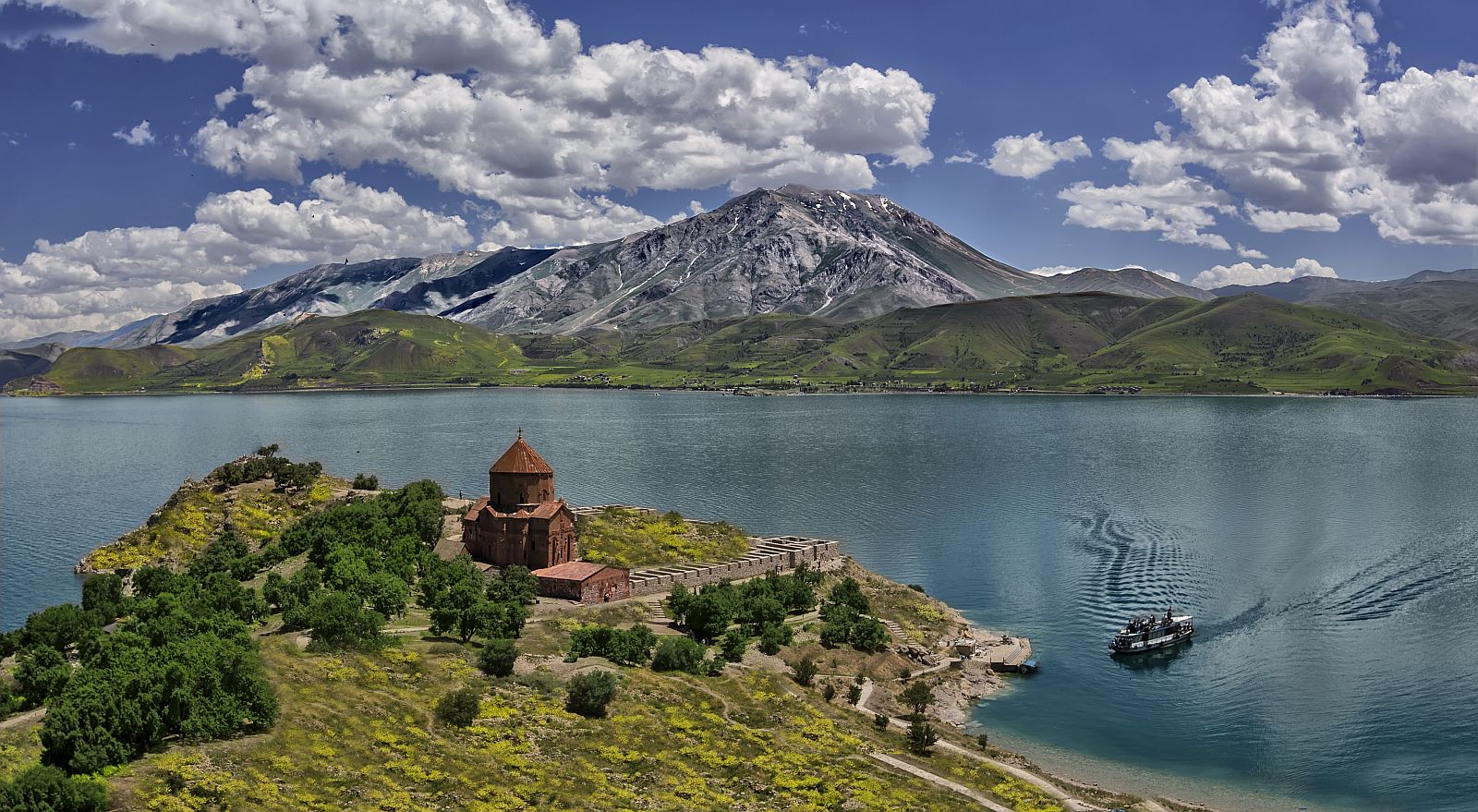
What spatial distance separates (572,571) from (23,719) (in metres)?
44.6

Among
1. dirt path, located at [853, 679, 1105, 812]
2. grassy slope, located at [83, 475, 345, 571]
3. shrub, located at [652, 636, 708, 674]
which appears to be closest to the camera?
dirt path, located at [853, 679, 1105, 812]

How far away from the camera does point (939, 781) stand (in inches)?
2430

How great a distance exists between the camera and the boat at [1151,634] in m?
95.1

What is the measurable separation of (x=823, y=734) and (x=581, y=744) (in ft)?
55.0

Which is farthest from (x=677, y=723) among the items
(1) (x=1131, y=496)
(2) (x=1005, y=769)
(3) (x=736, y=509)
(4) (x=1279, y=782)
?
(1) (x=1131, y=496)

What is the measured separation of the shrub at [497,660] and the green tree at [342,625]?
853cm

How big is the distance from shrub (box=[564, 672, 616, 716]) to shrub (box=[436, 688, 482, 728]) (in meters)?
6.58

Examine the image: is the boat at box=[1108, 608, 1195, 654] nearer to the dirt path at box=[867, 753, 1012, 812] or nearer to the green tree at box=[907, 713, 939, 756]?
the green tree at box=[907, 713, 939, 756]

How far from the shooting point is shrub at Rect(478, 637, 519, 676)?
69.2 metres

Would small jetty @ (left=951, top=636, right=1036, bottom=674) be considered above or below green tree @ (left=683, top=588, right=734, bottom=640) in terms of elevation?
below

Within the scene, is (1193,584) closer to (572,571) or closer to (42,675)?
(572,571)

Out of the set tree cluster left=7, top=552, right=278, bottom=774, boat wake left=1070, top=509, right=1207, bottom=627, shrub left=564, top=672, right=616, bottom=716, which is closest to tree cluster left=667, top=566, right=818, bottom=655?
shrub left=564, top=672, right=616, bottom=716

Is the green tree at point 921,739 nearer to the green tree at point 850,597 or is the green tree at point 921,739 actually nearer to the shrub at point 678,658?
the shrub at point 678,658

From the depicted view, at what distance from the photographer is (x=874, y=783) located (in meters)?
58.7
